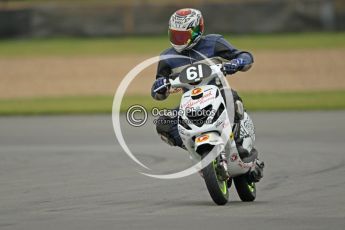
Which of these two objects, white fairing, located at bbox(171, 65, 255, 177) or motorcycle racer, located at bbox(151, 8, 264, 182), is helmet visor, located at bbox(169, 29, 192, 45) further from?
white fairing, located at bbox(171, 65, 255, 177)

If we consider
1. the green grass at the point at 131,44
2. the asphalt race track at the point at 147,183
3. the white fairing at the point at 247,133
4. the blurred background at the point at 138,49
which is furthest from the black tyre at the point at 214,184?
the green grass at the point at 131,44

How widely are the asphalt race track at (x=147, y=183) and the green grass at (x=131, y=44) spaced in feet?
58.0

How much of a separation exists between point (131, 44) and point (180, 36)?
30793 millimetres

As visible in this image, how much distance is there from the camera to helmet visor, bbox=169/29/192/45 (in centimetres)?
958

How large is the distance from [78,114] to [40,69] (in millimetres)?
11294

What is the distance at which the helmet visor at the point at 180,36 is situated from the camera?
9578mm

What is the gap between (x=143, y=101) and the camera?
24.3 m

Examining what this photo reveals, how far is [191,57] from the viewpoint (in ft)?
32.2

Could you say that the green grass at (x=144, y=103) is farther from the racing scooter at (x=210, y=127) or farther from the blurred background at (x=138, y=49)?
the racing scooter at (x=210, y=127)

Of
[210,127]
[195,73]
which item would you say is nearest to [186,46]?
[195,73]

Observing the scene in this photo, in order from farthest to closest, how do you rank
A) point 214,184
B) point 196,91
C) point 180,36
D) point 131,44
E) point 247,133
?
point 131,44, point 247,133, point 180,36, point 196,91, point 214,184

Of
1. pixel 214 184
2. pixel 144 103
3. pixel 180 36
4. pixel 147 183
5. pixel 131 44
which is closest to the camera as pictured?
pixel 214 184

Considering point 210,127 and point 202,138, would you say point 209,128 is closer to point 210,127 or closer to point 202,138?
point 210,127

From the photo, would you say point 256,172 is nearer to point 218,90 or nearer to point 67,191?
point 218,90
